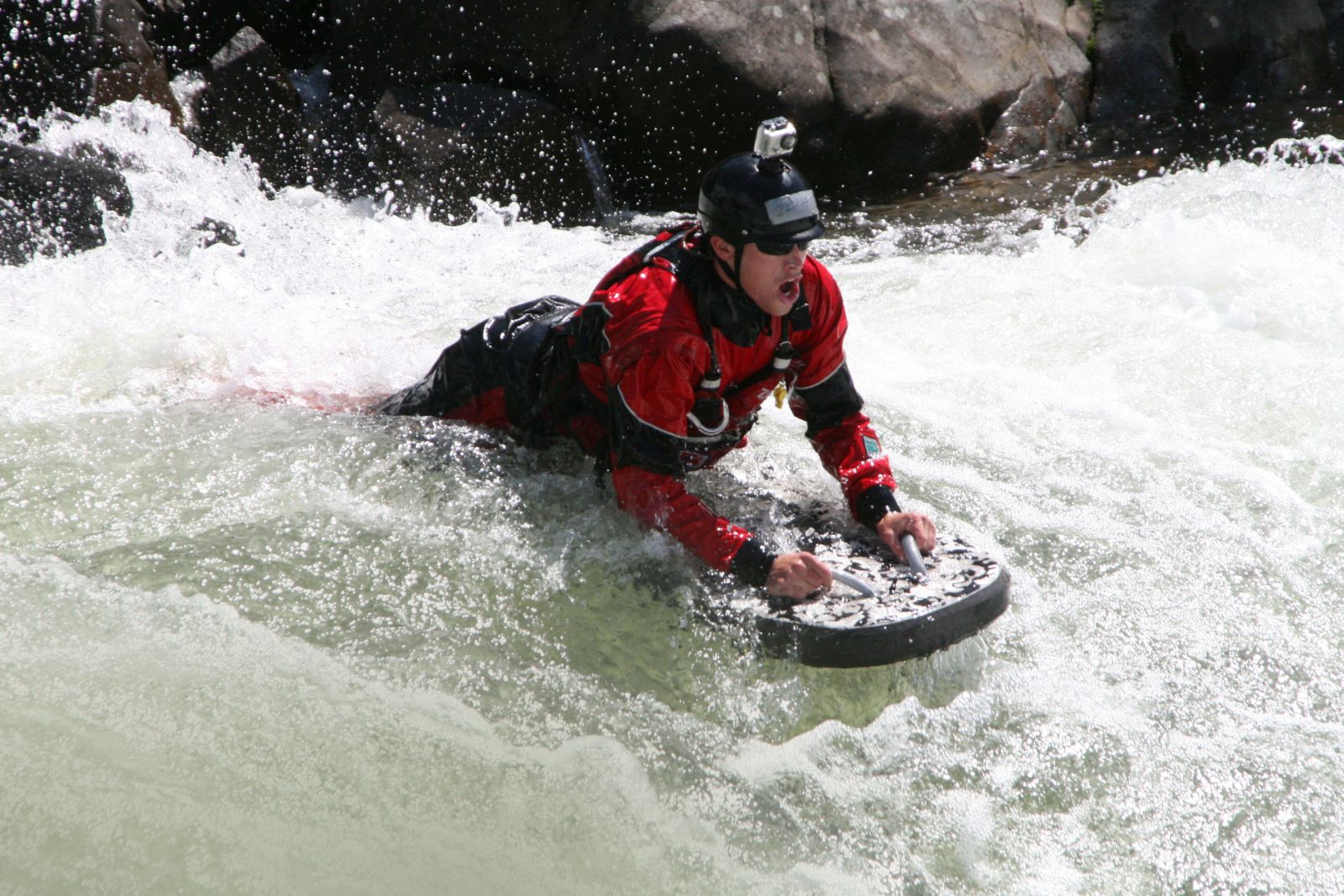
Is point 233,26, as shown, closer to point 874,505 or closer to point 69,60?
point 69,60

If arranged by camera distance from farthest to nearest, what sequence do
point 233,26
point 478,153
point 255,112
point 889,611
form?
1. point 233,26
2. point 478,153
3. point 255,112
4. point 889,611

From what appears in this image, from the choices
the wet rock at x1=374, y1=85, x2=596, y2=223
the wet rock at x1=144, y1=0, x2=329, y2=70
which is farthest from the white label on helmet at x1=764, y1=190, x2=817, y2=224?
the wet rock at x1=144, y1=0, x2=329, y2=70

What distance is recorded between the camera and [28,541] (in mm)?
3330

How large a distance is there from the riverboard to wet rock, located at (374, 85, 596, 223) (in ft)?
16.2

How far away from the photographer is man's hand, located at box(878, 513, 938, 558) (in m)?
3.15

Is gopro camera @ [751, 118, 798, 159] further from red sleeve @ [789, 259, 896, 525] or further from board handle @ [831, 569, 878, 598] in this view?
board handle @ [831, 569, 878, 598]

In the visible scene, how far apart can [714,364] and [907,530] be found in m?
0.72

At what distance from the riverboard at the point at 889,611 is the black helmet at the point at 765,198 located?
942 millimetres

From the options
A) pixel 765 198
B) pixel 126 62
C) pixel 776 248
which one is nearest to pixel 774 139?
pixel 765 198

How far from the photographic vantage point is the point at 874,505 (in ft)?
10.9

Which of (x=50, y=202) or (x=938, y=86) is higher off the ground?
(x=50, y=202)

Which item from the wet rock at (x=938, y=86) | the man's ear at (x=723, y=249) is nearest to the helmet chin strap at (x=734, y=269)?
the man's ear at (x=723, y=249)

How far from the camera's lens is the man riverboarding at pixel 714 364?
296cm

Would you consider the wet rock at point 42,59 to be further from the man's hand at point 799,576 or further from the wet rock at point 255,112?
the man's hand at point 799,576
